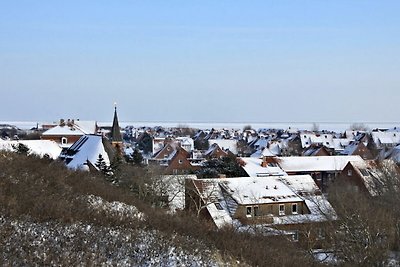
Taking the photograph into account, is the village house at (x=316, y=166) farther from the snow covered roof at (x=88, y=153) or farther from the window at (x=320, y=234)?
the window at (x=320, y=234)

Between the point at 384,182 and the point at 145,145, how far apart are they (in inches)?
2766

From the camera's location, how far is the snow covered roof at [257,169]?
141ft

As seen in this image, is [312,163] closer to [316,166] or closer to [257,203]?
[316,166]

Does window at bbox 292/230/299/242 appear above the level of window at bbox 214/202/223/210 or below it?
below

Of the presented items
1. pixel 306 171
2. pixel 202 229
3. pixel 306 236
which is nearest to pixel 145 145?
pixel 306 171

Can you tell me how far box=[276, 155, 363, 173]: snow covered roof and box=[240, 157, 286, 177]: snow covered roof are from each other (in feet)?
13.5

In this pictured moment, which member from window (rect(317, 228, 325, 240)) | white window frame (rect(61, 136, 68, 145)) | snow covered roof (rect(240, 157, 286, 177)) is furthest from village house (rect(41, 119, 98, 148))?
window (rect(317, 228, 325, 240))

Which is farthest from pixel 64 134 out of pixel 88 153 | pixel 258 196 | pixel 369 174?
pixel 258 196

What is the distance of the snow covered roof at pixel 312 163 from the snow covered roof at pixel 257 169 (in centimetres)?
413

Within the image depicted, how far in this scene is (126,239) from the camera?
37.9ft

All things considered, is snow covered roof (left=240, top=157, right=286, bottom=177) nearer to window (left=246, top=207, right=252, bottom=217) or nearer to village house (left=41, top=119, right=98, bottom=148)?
window (left=246, top=207, right=252, bottom=217)

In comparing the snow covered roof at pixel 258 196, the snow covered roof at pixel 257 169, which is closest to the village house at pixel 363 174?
the snow covered roof at pixel 257 169

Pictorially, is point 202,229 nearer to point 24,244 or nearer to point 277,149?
point 24,244

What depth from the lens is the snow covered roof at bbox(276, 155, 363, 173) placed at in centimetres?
5047
